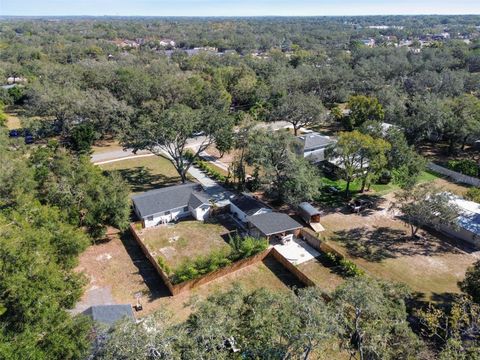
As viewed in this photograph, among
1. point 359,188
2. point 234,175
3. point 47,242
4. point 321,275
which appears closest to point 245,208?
point 234,175

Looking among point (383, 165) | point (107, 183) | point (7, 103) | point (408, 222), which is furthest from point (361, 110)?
point (7, 103)

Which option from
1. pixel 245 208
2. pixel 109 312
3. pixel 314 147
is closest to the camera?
pixel 109 312

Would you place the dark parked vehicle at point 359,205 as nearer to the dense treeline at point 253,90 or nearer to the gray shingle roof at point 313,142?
the gray shingle roof at point 313,142

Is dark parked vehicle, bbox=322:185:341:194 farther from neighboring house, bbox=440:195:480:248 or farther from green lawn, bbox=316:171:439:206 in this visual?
neighboring house, bbox=440:195:480:248

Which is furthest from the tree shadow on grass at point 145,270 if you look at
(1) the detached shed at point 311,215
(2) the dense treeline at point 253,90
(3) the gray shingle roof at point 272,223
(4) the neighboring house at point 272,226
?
(2) the dense treeline at point 253,90

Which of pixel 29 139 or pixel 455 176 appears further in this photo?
pixel 29 139

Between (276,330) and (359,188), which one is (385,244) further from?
(276,330)

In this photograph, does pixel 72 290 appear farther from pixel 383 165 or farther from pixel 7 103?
pixel 7 103
